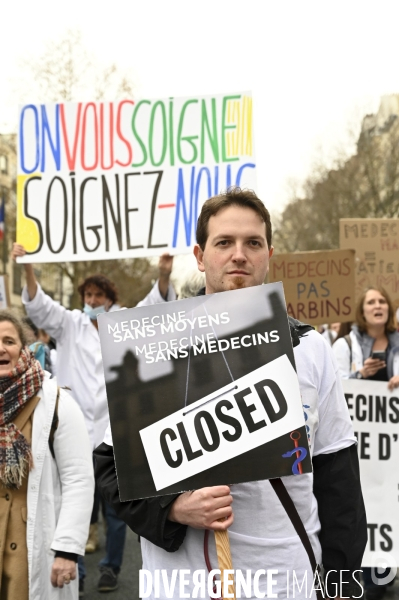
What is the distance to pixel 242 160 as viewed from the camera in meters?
6.40

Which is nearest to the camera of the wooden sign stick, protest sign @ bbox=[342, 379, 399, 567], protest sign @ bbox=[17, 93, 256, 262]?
the wooden sign stick

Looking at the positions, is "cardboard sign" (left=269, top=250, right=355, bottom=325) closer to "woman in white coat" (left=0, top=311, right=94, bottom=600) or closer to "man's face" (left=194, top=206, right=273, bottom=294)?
"woman in white coat" (left=0, top=311, right=94, bottom=600)

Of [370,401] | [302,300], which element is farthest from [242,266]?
[302,300]

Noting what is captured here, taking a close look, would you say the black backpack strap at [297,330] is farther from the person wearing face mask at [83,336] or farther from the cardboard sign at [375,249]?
the cardboard sign at [375,249]

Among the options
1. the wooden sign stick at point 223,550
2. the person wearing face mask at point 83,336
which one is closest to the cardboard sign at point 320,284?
the person wearing face mask at point 83,336

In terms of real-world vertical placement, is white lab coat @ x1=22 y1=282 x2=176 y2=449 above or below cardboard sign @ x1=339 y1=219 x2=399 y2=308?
below

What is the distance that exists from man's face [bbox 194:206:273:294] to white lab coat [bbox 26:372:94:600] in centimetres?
156

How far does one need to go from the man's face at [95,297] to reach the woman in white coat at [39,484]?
2.90 m

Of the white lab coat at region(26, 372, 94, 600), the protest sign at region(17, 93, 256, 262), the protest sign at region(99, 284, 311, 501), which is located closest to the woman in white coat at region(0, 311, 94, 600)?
the white lab coat at region(26, 372, 94, 600)

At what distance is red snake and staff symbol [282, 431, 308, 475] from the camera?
211cm

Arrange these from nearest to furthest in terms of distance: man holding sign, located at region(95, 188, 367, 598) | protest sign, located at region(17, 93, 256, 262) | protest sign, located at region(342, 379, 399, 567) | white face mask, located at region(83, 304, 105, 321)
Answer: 1. man holding sign, located at region(95, 188, 367, 598)
2. protest sign, located at region(342, 379, 399, 567)
3. protest sign, located at region(17, 93, 256, 262)
4. white face mask, located at region(83, 304, 105, 321)

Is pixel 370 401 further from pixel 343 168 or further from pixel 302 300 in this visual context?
pixel 343 168

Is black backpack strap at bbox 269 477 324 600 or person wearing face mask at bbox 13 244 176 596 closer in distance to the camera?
black backpack strap at bbox 269 477 324 600

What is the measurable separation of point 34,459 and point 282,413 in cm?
177
